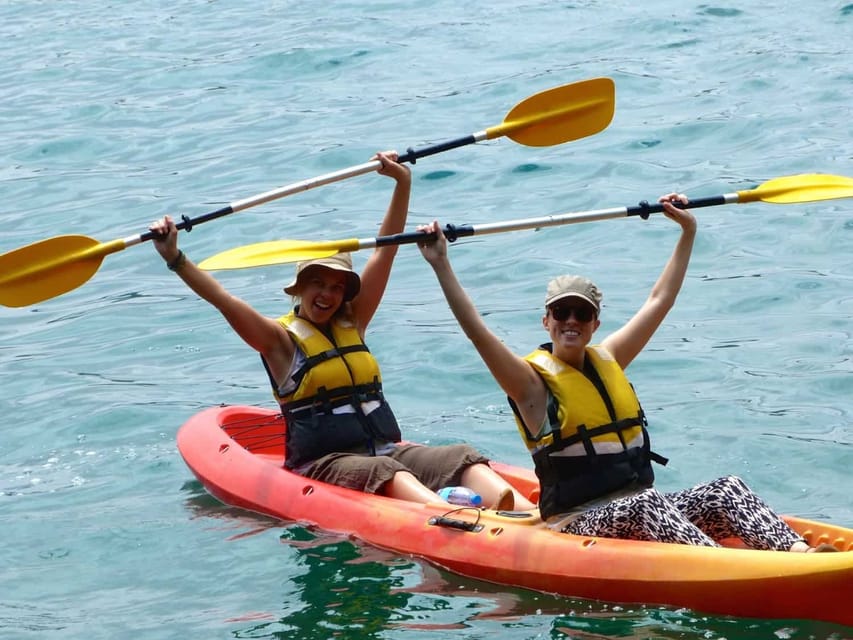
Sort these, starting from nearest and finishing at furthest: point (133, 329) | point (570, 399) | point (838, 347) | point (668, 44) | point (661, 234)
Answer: point (570, 399) → point (838, 347) → point (133, 329) → point (661, 234) → point (668, 44)

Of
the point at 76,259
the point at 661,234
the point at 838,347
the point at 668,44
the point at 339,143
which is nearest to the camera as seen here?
the point at 76,259

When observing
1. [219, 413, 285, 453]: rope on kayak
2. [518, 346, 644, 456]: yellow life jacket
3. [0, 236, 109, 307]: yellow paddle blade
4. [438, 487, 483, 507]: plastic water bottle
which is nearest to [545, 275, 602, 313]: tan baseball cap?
[518, 346, 644, 456]: yellow life jacket

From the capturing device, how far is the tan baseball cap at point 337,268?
566cm

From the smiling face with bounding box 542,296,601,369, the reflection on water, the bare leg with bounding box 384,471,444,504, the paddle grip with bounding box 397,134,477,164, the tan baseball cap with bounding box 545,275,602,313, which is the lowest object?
the reflection on water

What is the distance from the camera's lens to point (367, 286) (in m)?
5.89

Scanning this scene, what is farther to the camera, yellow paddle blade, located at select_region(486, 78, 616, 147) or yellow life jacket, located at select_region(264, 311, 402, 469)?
yellow paddle blade, located at select_region(486, 78, 616, 147)

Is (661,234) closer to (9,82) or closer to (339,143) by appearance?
(339,143)

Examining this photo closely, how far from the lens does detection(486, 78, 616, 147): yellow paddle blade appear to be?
613cm

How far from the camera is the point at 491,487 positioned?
5.46 m

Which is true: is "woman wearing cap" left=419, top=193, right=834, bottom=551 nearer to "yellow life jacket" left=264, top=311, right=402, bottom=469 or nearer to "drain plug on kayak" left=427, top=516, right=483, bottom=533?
"drain plug on kayak" left=427, top=516, right=483, bottom=533

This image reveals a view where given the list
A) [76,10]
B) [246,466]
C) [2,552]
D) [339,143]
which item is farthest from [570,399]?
[76,10]

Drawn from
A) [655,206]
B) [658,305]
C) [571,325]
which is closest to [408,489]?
[571,325]

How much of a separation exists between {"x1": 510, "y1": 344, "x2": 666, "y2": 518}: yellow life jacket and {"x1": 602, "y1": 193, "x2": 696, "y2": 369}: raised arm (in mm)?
190

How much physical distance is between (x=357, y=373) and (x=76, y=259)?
1.22 meters
